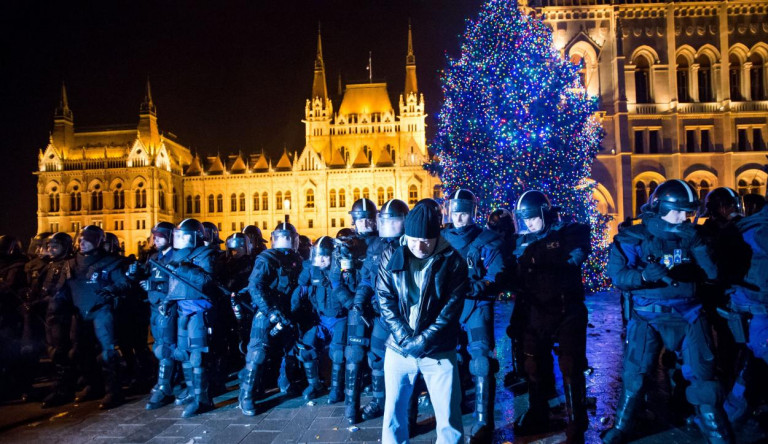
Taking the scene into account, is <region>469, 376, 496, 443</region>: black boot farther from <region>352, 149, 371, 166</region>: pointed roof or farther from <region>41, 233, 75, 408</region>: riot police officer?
<region>352, 149, 371, 166</region>: pointed roof

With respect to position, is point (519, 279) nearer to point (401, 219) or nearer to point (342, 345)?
point (401, 219)

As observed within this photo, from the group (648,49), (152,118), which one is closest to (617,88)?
(648,49)

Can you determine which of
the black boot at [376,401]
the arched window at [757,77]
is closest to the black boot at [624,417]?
the black boot at [376,401]

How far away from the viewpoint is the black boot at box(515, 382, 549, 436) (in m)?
4.67

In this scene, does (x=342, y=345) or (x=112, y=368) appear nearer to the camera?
(x=342, y=345)

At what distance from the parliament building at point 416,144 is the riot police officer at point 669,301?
2049 cm

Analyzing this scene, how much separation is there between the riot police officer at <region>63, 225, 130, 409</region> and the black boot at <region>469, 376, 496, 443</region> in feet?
15.5

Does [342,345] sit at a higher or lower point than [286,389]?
higher

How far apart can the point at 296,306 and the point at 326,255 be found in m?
1.03

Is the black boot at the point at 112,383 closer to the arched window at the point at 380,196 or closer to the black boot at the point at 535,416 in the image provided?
the black boot at the point at 535,416

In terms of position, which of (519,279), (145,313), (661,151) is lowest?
(145,313)

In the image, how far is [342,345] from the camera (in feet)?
18.5

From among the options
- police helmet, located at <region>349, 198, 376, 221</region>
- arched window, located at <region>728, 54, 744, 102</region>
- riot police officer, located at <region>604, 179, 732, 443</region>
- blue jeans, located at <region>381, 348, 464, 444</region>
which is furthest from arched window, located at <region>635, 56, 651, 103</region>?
blue jeans, located at <region>381, 348, 464, 444</region>

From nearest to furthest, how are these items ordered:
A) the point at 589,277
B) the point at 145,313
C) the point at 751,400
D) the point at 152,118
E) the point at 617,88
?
1. the point at 751,400
2. the point at 145,313
3. the point at 589,277
4. the point at 617,88
5. the point at 152,118
